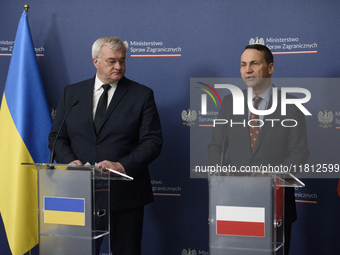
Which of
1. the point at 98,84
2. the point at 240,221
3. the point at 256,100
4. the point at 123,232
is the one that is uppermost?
the point at 98,84

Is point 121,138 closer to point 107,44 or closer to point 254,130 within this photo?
point 107,44

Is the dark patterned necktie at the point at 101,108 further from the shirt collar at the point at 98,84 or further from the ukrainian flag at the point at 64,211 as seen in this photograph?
the ukrainian flag at the point at 64,211

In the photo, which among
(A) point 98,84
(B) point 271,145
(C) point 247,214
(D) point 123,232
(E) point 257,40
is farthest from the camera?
(E) point 257,40

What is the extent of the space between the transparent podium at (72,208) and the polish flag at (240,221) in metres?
0.52

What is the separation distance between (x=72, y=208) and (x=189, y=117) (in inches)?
70.4

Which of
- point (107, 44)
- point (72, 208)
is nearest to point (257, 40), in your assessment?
point (107, 44)

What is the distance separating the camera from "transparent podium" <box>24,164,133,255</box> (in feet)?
5.45

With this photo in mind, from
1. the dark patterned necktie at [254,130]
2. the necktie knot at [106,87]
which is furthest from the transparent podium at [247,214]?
the necktie knot at [106,87]

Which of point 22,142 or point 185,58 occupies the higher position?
point 185,58

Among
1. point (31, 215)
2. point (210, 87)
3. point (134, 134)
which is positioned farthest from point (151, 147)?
point (31, 215)

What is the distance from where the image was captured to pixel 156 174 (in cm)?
336

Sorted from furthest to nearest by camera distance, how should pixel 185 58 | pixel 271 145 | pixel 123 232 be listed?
pixel 185 58, pixel 271 145, pixel 123 232

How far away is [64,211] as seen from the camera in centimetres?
171

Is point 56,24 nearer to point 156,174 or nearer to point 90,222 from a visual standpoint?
point 156,174
